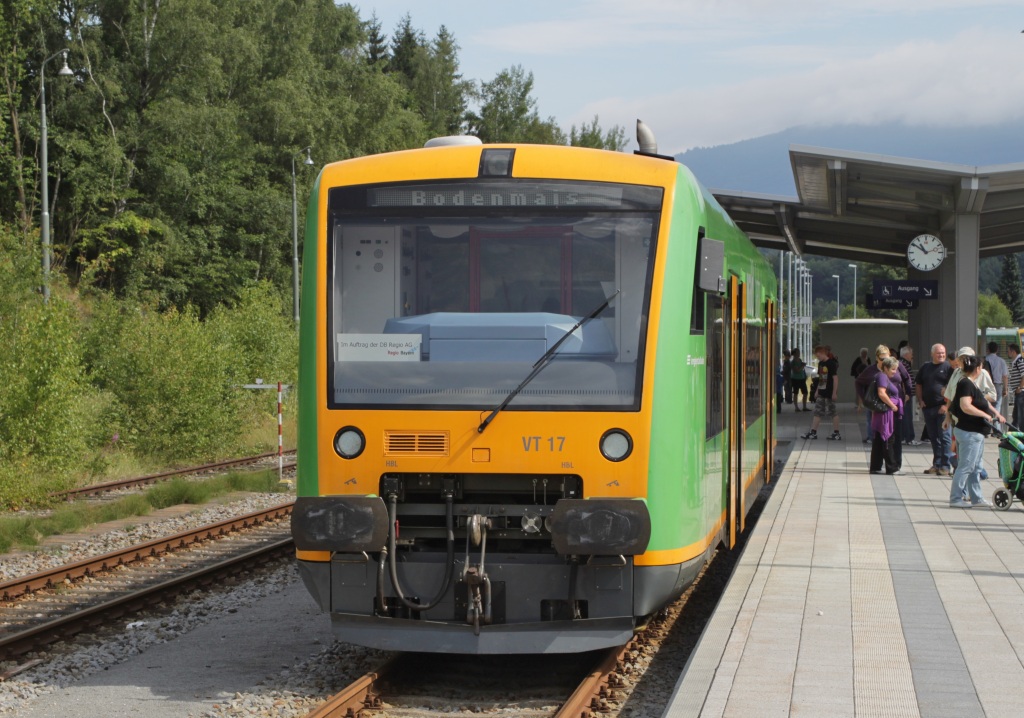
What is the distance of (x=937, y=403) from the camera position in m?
17.4

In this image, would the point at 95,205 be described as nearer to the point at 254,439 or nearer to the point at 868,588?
the point at 254,439

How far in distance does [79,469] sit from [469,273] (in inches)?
522

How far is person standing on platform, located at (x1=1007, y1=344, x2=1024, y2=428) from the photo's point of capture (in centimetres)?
1955

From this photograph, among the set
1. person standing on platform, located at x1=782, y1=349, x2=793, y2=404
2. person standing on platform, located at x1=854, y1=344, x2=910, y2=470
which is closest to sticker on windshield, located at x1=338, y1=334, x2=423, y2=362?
person standing on platform, located at x1=854, y1=344, x2=910, y2=470

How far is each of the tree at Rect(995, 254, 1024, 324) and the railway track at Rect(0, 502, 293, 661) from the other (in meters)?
132

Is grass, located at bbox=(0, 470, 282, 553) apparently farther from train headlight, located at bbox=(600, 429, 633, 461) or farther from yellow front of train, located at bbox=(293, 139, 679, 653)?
train headlight, located at bbox=(600, 429, 633, 461)

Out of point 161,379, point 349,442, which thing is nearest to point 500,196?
point 349,442

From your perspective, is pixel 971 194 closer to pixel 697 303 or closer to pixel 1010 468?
pixel 1010 468

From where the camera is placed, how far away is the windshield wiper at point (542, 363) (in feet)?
24.1

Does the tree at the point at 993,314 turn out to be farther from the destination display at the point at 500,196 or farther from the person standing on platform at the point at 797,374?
the destination display at the point at 500,196

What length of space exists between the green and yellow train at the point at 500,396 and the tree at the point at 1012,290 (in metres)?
136

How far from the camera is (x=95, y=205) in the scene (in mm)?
44688

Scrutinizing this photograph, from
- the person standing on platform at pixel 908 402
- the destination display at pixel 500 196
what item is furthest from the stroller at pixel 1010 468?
the destination display at pixel 500 196

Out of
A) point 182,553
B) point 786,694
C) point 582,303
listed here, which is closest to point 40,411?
point 182,553
